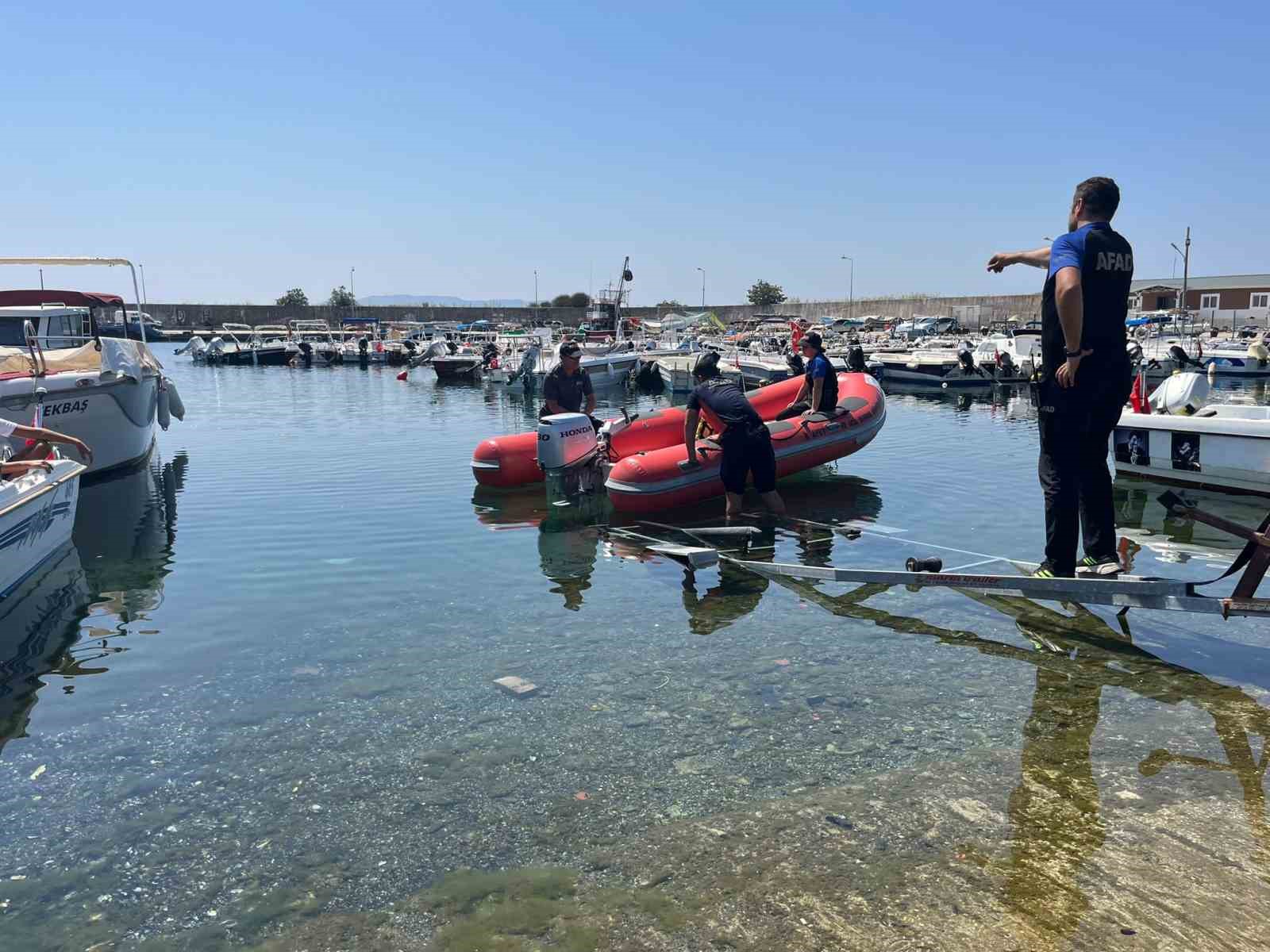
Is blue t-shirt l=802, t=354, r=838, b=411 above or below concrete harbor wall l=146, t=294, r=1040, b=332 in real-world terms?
below

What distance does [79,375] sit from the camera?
13.5 meters

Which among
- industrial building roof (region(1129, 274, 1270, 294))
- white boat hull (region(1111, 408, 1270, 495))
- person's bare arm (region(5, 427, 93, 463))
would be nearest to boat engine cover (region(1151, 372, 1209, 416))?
white boat hull (region(1111, 408, 1270, 495))

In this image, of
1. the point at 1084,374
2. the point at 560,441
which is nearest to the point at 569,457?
the point at 560,441

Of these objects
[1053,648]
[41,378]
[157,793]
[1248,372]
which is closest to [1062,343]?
[1053,648]

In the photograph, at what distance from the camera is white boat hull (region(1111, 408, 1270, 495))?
11414 mm

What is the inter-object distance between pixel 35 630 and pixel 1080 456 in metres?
7.23

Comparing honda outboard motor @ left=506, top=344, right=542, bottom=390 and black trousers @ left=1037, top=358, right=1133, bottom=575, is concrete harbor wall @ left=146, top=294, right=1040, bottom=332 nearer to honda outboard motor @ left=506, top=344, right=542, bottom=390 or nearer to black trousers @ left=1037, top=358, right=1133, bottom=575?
honda outboard motor @ left=506, top=344, right=542, bottom=390

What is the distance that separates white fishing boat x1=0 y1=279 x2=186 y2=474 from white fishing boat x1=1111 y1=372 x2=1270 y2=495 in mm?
14347

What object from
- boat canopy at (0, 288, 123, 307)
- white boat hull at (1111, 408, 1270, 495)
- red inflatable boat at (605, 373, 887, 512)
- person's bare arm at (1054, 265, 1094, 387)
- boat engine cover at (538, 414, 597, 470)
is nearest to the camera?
person's bare arm at (1054, 265, 1094, 387)

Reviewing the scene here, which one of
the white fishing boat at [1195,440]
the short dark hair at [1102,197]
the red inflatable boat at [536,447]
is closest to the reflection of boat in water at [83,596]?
the red inflatable boat at [536,447]

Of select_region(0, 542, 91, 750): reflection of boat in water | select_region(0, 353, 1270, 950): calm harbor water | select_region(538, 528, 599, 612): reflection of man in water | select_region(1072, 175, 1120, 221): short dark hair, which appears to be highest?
select_region(1072, 175, 1120, 221): short dark hair

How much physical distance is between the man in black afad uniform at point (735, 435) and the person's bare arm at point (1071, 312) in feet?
13.5

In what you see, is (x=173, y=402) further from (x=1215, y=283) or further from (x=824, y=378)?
(x=1215, y=283)

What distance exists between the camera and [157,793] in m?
4.29
